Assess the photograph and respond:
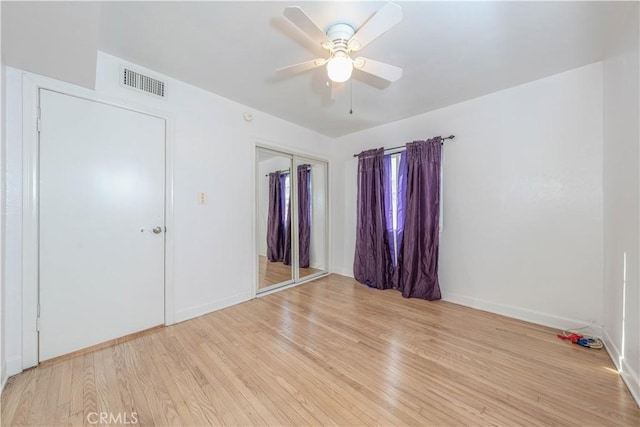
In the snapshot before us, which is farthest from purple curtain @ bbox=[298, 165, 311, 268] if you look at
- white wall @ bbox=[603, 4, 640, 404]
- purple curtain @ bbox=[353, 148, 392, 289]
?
white wall @ bbox=[603, 4, 640, 404]

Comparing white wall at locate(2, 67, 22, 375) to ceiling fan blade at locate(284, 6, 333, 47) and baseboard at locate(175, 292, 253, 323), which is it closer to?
baseboard at locate(175, 292, 253, 323)

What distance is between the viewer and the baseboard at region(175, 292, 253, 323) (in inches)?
95.4

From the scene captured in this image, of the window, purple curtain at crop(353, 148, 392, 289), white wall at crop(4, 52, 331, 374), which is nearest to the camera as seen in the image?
white wall at crop(4, 52, 331, 374)

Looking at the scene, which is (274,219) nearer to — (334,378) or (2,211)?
(334,378)

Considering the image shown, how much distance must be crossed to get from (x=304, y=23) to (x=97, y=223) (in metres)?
2.15

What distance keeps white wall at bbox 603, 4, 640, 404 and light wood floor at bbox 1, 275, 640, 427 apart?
0.79 ft

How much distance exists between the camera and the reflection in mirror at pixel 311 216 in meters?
3.81

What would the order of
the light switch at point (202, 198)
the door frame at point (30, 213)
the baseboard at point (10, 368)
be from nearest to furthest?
1. the baseboard at point (10, 368)
2. the door frame at point (30, 213)
3. the light switch at point (202, 198)

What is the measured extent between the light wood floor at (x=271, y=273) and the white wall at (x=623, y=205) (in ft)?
10.5

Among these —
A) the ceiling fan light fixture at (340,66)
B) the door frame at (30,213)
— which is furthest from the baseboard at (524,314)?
the door frame at (30,213)

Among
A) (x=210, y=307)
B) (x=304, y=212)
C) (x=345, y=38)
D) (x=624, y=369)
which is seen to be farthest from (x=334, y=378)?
(x=304, y=212)

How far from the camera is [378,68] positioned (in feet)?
5.82

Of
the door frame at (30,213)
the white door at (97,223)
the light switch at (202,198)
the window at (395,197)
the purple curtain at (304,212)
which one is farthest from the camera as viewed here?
the purple curtain at (304,212)

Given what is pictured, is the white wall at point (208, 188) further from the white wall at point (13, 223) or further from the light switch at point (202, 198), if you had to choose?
the white wall at point (13, 223)
